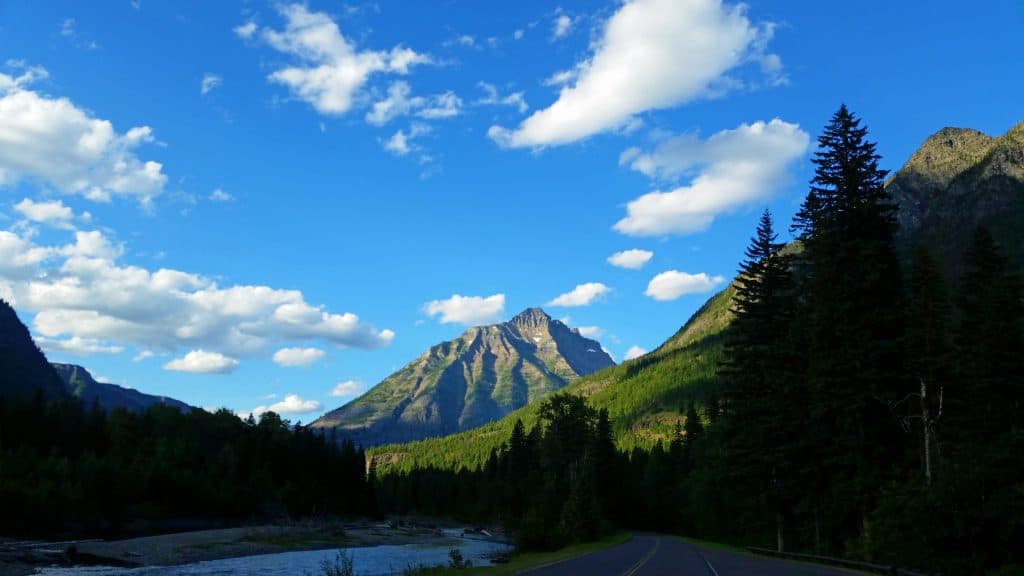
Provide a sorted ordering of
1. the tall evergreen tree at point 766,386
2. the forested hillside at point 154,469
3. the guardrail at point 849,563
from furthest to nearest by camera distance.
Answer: the forested hillside at point 154,469 → the tall evergreen tree at point 766,386 → the guardrail at point 849,563

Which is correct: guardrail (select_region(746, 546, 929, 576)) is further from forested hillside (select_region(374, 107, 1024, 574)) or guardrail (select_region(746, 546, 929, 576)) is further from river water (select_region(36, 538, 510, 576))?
river water (select_region(36, 538, 510, 576))

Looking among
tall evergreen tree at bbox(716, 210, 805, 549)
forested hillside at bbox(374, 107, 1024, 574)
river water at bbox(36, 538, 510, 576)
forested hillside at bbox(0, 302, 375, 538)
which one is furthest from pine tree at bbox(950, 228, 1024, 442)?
forested hillside at bbox(0, 302, 375, 538)

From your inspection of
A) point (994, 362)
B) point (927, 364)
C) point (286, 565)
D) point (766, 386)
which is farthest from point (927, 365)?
point (286, 565)

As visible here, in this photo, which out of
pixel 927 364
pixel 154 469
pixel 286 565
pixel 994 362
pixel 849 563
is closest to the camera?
pixel 849 563

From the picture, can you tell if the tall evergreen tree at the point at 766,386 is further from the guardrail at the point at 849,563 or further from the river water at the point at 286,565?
the river water at the point at 286,565

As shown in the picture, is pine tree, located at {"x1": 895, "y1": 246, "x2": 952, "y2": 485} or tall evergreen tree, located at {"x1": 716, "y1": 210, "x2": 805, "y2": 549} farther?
tall evergreen tree, located at {"x1": 716, "y1": 210, "x2": 805, "y2": 549}

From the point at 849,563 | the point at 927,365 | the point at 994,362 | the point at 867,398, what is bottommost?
the point at 849,563

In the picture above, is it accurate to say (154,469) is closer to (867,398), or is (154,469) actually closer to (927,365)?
(867,398)

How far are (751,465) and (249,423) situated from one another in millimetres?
119919

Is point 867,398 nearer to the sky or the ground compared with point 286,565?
nearer to the sky

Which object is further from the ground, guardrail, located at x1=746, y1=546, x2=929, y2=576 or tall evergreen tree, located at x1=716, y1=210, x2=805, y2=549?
tall evergreen tree, located at x1=716, y1=210, x2=805, y2=549

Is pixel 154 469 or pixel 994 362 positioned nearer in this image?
pixel 994 362

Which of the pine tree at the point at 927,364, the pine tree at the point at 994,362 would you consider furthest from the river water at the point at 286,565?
the pine tree at the point at 994,362

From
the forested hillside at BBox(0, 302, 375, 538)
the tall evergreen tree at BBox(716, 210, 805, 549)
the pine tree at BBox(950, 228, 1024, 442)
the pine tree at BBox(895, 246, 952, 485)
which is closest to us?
the pine tree at BBox(895, 246, 952, 485)
